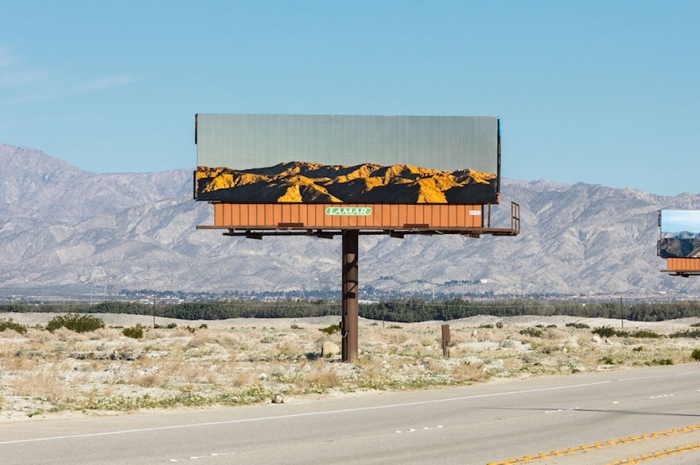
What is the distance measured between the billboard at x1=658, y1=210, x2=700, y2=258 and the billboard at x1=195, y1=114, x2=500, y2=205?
43.4m

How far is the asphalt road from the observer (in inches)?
631

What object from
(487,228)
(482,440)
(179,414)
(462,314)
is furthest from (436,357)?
(462,314)

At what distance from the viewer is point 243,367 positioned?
120 feet

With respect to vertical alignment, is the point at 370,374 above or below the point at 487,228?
below

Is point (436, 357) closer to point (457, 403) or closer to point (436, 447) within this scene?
point (457, 403)

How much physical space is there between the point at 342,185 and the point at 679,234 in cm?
4918

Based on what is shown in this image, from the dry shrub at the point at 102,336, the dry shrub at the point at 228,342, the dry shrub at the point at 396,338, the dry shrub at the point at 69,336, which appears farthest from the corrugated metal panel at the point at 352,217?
the dry shrub at the point at 102,336

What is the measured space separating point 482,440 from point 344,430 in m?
2.56

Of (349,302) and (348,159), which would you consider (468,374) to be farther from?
(348,159)

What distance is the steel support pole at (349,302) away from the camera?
36.9 metres

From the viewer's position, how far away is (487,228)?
119 feet

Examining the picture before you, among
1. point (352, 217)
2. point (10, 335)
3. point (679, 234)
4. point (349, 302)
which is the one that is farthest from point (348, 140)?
point (679, 234)

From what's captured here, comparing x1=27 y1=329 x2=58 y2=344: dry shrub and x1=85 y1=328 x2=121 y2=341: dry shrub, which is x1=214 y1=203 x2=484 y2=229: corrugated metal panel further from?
x1=85 y1=328 x2=121 y2=341: dry shrub

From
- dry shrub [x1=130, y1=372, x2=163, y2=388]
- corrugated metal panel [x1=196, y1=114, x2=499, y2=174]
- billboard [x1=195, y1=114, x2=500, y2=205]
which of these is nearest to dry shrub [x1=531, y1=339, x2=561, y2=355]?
billboard [x1=195, y1=114, x2=500, y2=205]
